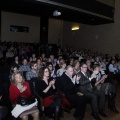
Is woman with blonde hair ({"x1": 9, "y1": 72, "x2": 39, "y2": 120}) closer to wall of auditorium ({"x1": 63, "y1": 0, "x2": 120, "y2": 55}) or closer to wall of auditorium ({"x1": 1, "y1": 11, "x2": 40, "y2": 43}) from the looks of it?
wall of auditorium ({"x1": 63, "y1": 0, "x2": 120, "y2": 55})

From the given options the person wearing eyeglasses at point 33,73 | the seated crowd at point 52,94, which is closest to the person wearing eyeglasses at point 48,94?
the seated crowd at point 52,94

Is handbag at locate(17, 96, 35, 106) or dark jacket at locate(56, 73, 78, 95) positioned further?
dark jacket at locate(56, 73, 78, 95)

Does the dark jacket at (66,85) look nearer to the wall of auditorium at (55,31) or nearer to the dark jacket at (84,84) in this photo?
the dark jacket at (84,84)

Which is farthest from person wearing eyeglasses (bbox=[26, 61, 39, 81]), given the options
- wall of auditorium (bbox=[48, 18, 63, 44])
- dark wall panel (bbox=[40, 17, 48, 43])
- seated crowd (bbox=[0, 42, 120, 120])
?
wall of auditorium (bbox=[48, 18, 63, 44])

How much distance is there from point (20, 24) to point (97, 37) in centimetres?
545

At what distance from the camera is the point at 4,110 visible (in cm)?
295

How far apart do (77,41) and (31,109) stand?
424 inches

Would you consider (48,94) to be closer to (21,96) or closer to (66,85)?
(66,85)

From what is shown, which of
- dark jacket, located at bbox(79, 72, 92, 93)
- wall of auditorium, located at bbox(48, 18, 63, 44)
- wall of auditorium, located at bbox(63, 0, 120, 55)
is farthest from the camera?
wall of auditorium, located at bbox(48, 18, 63, 44)

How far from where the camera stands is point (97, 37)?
477 inches

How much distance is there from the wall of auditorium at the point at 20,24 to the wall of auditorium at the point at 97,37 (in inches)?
97.5

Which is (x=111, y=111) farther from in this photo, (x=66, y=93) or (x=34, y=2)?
(x=34, y=2)

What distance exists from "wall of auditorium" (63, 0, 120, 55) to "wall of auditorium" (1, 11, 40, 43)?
248 cm

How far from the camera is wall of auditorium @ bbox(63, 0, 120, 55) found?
432 inches
